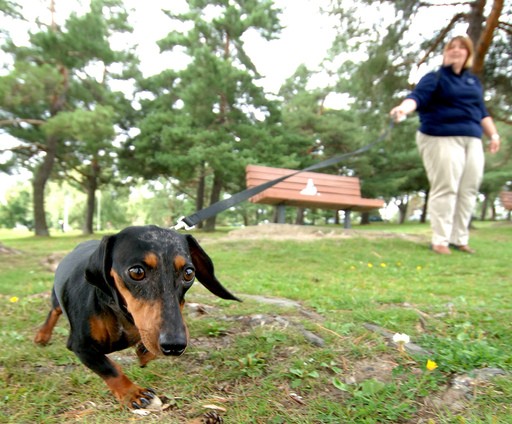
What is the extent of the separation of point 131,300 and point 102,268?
21 centimetres

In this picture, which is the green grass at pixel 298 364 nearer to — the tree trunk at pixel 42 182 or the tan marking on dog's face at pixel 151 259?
the tan marking on dog's face at pixel 151 259

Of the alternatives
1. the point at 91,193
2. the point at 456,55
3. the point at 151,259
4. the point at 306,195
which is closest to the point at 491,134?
the point at 456,55

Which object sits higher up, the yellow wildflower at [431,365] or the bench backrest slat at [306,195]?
the bench backrest slat at [306,195]

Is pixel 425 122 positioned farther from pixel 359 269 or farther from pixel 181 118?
pixel 181 118

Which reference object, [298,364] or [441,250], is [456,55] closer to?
[441,250]

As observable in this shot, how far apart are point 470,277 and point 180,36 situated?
14.5 meters

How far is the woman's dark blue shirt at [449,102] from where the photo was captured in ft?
17.7

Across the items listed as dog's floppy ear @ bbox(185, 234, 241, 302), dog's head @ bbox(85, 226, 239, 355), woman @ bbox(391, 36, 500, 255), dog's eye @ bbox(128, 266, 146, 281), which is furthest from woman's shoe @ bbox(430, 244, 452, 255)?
dog's eye @ bbox(128, 266, 146, 281)

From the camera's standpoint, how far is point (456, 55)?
5453mm

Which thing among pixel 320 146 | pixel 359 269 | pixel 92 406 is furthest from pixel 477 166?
pixel 320 146

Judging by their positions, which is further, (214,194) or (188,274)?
(214,194)

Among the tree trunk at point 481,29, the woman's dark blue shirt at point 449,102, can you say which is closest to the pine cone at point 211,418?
the woman's dark blue shirt at point 449,102

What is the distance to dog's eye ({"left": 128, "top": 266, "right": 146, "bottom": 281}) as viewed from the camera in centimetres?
161

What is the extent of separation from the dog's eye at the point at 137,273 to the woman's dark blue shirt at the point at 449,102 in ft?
15.7
